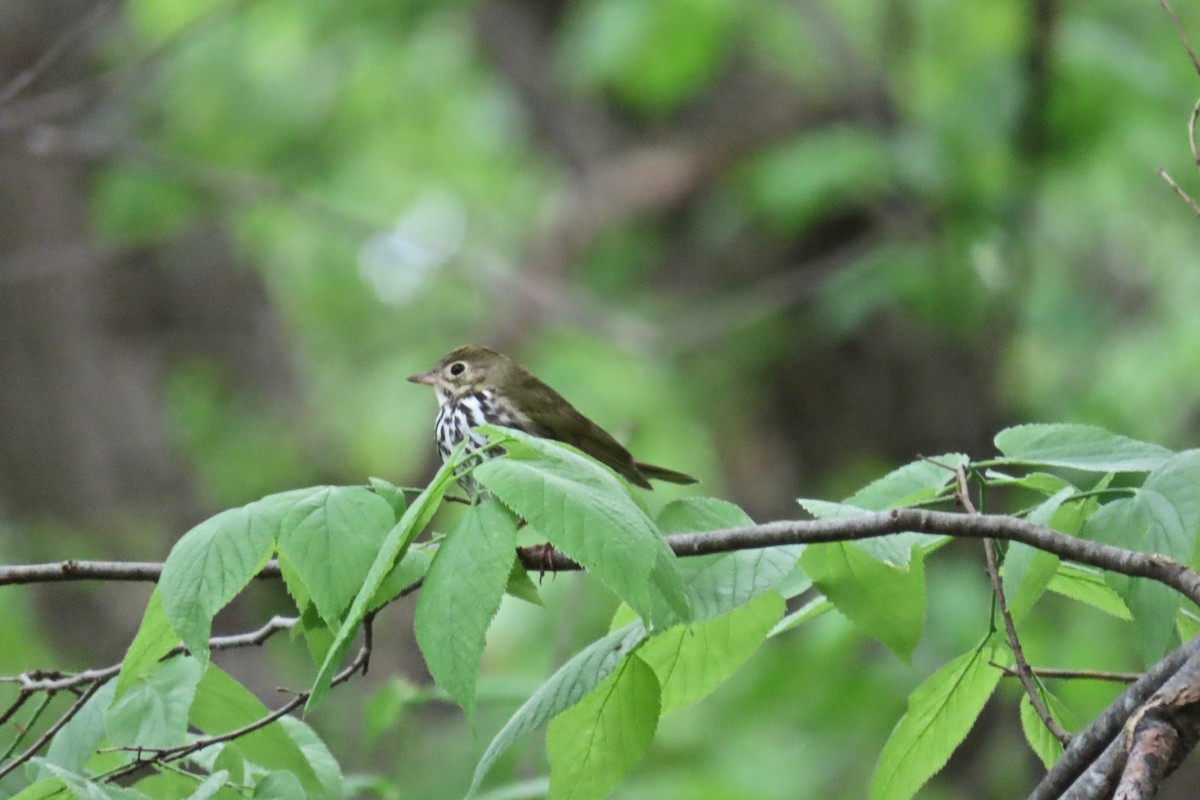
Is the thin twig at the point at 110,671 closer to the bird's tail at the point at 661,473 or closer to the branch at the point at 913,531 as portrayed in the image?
the branch at the point at 913,531

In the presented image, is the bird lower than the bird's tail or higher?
higher

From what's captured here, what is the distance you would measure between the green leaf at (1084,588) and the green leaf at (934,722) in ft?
0.45

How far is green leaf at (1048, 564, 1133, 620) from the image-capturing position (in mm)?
1801

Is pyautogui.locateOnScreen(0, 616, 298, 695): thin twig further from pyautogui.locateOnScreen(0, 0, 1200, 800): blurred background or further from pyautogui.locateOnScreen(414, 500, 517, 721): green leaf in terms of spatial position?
pyautogui.locateOnScreen(0, 0, 1200, 800): blurred background

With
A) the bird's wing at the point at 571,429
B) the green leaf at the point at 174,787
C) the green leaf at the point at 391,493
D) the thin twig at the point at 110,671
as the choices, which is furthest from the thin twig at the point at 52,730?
the bird's wing at the point at 571,429

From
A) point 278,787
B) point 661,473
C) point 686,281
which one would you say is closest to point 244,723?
point 278,787

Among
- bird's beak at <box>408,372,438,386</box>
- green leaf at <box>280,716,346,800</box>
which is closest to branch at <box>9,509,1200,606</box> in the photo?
green leaf at <box>280,716,346,800</box>

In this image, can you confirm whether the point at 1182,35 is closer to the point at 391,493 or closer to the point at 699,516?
the point at 699,516

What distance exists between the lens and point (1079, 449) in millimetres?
1680

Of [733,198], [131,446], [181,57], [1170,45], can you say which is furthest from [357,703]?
[1170,45]

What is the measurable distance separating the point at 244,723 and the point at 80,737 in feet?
0.67

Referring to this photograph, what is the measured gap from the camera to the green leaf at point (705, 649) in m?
1.75

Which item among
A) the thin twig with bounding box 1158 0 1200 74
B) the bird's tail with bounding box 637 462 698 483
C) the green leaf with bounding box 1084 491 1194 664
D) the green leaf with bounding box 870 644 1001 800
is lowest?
the bird's tail with bounding box 637 462 698 483

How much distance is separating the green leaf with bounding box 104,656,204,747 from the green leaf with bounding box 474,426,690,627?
1.87ft
